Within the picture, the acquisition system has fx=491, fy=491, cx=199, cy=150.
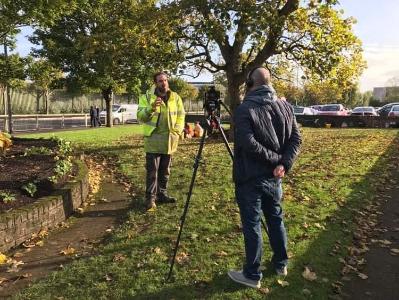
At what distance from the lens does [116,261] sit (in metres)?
5.46

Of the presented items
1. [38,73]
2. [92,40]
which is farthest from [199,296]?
[38,73]

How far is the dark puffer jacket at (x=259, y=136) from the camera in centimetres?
462

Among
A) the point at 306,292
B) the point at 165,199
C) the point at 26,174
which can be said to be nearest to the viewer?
the point at 306,292

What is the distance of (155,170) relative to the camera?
293 inches

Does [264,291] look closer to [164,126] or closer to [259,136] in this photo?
[259,136]

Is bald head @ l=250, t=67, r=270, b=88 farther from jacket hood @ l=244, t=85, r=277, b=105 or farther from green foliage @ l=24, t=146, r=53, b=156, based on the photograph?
green foliage @ l=24, t=146, r=53, b=156

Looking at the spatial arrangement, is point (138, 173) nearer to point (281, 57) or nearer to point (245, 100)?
point (245, 100)

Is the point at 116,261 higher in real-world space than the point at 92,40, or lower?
lower

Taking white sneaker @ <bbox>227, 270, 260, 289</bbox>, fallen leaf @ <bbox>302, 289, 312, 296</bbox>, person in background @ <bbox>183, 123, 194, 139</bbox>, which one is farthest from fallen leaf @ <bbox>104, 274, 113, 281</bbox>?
person in background @ <bbox>183, 123, 194, 139</bbox>

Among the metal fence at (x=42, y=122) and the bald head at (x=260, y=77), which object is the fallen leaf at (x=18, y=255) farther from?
the metal fence at (x=42, y=122)

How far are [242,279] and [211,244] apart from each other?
122 cm

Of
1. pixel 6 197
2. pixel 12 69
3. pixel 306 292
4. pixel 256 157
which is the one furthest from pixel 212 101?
pixel 12 69

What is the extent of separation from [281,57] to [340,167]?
34.0 feet

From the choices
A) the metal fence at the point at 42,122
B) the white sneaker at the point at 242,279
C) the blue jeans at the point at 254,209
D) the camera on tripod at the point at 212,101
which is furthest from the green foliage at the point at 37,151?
the metal fence at the point at 42,122
